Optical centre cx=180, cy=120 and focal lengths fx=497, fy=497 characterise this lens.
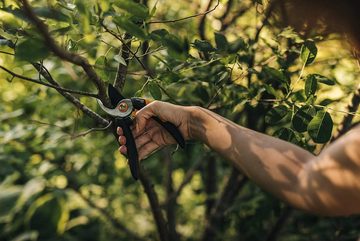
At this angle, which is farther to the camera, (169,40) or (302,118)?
(302,118)

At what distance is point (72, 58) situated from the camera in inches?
38.2

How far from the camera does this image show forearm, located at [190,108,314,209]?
1.05 meters

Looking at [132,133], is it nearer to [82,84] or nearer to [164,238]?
[164,238]

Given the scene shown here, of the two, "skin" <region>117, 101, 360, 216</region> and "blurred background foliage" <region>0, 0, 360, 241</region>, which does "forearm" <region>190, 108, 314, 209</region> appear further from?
"blurred background foliage" <region>0, 0, 360, 241</region>

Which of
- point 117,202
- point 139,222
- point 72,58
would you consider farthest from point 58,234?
point 72,58

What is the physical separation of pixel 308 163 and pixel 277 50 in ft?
1.93

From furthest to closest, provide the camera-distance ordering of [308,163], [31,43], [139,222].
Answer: [139,222] < [308,163] < [31,43]

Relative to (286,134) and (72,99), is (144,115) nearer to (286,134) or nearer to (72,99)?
(72,99)

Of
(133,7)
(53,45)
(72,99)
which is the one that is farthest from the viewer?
(72,99)

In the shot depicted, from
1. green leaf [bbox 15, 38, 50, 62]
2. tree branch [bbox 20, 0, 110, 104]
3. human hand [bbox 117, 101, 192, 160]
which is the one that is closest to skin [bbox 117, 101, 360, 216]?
human hand [bbox 117, 101, 192, 160]

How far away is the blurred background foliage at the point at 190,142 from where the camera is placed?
1596 mm

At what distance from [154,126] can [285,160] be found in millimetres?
441

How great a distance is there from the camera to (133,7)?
99cm

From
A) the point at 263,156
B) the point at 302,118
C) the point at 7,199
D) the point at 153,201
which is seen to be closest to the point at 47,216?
the point at 7,199
